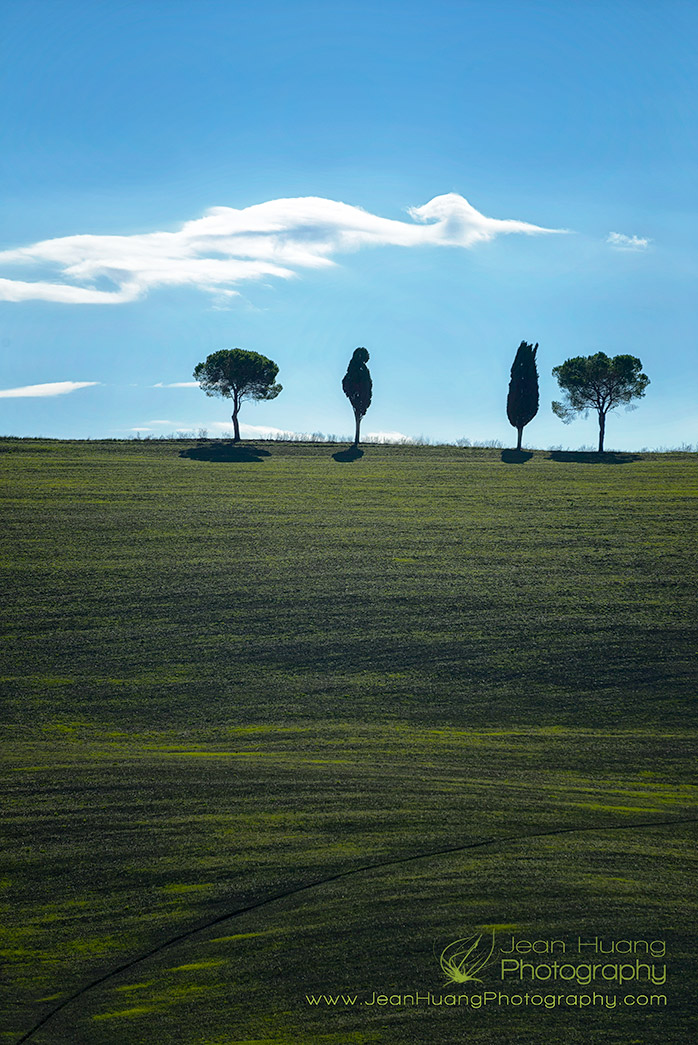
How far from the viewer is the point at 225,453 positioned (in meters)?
51.6

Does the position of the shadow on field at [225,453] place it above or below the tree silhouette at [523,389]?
below

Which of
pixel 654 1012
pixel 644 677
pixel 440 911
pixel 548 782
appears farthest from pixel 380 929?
pixel 644 677

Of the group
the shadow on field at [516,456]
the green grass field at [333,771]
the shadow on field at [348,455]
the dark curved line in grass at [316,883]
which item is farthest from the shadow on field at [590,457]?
the dark curved line in grass at [316,883]

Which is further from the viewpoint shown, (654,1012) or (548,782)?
(548,782)

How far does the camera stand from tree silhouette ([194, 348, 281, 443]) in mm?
60281

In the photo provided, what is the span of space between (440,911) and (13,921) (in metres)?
6.27

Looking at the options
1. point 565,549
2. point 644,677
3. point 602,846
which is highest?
point 565,549

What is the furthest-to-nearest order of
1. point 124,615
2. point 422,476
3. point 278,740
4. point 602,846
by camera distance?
point 422,476 < point 124,615 < point 278,740 < point 602,846

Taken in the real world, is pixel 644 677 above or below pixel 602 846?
above

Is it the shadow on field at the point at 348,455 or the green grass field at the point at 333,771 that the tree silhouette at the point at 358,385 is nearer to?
the shadow on field at the point at 348,455

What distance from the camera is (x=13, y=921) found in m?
11.3

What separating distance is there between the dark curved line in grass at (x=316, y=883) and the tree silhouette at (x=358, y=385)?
46806 millimetres

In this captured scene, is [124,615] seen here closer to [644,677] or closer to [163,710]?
[163,710]

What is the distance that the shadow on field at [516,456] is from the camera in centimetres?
5128
